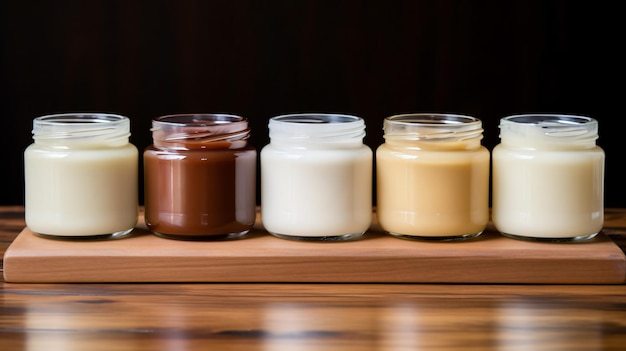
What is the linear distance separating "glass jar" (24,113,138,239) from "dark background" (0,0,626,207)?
1.35 feet

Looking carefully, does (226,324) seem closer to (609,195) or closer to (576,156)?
(576,156)

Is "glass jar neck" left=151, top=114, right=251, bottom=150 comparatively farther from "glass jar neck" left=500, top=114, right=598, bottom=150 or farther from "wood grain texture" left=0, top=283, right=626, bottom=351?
"glass jar neck" left=500, top=114, right=598, bottom=150

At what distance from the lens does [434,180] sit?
114cm

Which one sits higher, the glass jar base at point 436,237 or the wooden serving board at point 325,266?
the glass jar base at point 436,237

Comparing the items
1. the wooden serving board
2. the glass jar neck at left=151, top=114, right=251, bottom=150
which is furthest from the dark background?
the wooden serving board

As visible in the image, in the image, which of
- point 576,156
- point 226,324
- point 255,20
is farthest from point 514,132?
point 255,20

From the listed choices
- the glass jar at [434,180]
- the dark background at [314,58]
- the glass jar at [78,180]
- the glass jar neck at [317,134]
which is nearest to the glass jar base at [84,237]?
the glass jar at [78,180]

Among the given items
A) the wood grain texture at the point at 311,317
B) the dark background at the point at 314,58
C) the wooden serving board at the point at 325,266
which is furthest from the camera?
the dark background at the point at 314,58

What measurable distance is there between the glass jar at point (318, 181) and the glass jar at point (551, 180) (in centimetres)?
18

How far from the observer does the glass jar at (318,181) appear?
1145 millimetres

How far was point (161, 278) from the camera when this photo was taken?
112 cm

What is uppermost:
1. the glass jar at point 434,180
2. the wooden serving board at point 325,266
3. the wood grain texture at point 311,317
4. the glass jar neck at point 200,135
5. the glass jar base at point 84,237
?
the glass jar neck at point 200,135

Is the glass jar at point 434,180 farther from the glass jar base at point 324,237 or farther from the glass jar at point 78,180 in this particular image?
the glass jar at point 78,180

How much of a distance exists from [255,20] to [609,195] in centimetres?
68
